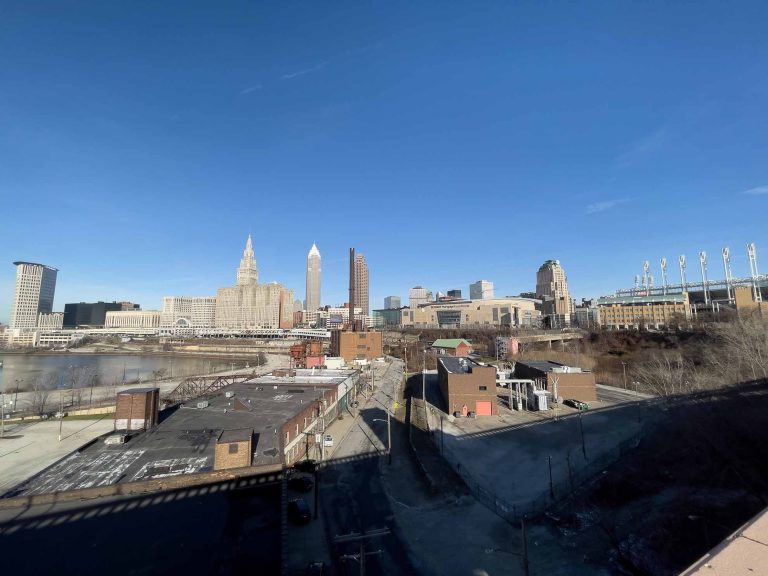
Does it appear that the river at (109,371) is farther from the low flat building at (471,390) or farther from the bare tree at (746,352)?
the bare tree at (746,352)

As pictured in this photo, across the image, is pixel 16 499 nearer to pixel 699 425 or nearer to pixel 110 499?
pixel 110 499

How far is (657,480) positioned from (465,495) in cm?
1062

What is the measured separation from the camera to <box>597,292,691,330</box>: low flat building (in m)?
130

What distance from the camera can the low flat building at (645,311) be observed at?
130375 millimetres

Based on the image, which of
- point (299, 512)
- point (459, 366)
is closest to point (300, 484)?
point (299, 512)

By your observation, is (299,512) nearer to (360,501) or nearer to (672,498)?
(360,501)

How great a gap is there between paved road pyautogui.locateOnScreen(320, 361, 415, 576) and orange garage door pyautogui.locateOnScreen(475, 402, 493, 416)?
1017cm

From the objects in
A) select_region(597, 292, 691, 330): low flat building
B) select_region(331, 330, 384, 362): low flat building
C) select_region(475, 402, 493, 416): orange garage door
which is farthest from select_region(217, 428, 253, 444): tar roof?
select_region(597, 292, 691, 330): low flat building

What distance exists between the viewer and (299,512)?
19.0 meters

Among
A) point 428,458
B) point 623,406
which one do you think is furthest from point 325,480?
point 623,406

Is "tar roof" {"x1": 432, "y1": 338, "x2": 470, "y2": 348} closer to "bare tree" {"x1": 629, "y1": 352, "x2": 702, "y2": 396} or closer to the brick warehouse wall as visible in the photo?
"bare tree" {"x1": 629, "y1": 352, "x2": 702, "y2": 396}

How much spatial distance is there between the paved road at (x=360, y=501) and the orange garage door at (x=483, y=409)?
10167 mm

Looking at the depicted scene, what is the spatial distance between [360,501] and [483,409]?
838 inches

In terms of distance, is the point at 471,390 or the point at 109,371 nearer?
the point at 471,390
